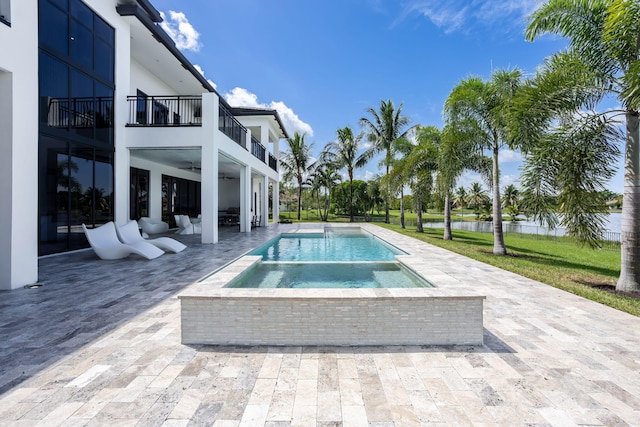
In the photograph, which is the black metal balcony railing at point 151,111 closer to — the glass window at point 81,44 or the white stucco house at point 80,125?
the white stucco house at point 80,125

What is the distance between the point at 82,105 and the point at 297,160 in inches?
841

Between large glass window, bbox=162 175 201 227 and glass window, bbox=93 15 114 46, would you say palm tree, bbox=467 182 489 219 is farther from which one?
glass window, bbox=93 15 114 46

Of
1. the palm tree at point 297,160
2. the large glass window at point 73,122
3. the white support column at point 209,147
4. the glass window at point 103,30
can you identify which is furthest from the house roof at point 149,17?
the palm tree at point 297,160

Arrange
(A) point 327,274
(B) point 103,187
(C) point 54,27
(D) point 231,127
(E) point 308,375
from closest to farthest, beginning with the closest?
1. (E) point 308,375
2. (A) point 327,274
3. (C) point 54,27
4. (B) point 103,187
5. (D) point 231,127

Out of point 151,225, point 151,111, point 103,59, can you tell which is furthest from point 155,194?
point 103,59

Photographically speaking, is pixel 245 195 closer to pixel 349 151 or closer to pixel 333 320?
pixel 333 320

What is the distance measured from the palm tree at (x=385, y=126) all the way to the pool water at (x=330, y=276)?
17.0 meters

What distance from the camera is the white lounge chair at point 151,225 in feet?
44.0

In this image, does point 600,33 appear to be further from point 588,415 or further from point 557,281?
point 588,415

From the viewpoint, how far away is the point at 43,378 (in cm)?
268

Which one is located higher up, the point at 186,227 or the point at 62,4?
the point at 62,4

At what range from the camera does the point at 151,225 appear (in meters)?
13.6

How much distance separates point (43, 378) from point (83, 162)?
27.9ft

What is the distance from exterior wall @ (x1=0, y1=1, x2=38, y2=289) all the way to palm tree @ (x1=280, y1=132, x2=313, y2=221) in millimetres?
23890
